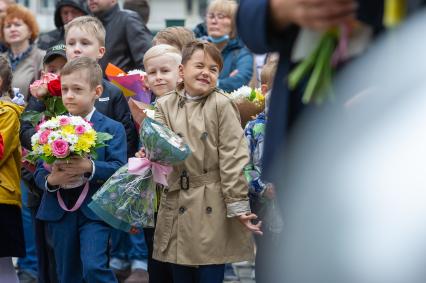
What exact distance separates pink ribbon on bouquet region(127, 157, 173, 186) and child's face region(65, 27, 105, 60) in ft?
5.66

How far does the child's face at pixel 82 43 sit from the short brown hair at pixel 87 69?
2.83ft

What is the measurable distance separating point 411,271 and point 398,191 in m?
0.15

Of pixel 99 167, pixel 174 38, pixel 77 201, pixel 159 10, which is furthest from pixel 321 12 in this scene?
pixel 159 10

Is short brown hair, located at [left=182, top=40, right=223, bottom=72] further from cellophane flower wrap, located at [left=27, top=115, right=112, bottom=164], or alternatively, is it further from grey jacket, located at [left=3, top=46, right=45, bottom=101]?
grey jacket, located at [left=3, top=46, right=45, bottom=101]

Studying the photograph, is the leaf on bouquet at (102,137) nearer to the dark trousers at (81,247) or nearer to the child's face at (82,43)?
the dark trousers at (81,247)

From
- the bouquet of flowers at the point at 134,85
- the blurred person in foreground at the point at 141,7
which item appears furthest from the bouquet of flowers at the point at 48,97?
the blurred person in foreground at the point at 141,7

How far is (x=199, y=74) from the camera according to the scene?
5570 millimetres

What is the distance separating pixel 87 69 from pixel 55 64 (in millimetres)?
1025

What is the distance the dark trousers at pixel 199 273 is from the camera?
5.47 m

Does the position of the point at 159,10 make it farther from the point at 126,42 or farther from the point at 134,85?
the point at 134,85

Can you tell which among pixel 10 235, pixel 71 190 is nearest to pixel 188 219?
pixel 71 190

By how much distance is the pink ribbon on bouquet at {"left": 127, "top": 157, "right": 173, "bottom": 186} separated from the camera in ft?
17.5

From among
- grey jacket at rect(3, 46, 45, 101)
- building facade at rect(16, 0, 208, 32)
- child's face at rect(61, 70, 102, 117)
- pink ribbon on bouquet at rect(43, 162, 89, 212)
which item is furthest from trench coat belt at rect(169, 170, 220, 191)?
building facade at rect(16, 0, 208, 32)

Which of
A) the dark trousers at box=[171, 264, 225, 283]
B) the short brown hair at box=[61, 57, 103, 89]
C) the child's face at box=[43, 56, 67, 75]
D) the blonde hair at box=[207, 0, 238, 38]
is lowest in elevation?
the dark trousers at box=[171, 264, 225, 283]
